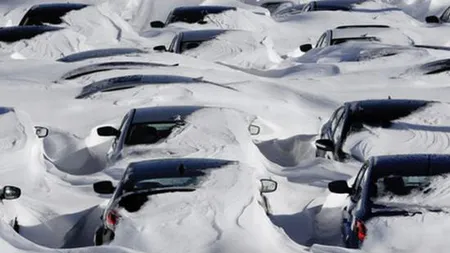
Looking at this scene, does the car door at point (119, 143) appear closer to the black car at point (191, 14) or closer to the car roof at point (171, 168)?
the car roof at point (171, 168)

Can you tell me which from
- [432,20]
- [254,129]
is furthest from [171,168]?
A: [432,20]

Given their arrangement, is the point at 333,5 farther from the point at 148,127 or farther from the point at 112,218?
the point at 112,218

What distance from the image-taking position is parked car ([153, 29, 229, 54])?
25.2 meters

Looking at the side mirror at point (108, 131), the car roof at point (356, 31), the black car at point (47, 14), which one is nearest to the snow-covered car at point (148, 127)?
the side mirror at point (108, 131)

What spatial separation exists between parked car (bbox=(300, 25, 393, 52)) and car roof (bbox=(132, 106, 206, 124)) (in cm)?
984

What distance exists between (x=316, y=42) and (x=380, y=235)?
16889 mm

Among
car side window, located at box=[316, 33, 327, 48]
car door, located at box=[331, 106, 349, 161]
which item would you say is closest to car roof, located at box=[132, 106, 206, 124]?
car door, located at box=[331, 106, 349, 161]

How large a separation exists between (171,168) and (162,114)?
3694 mm

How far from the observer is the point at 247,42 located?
997 inches

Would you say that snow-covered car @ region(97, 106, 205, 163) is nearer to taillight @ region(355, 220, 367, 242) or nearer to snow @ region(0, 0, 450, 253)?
snow @ region(0, 0, 450, 253)

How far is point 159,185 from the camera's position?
1219 cm

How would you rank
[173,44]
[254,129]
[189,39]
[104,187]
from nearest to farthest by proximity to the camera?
[104,187]
[254,129]
[189,39]
[173,44]

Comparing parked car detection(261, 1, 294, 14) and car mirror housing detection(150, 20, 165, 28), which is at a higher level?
car mirror housing detection(150, 20, 165, 28)

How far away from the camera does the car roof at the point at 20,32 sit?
2467 centimetres
